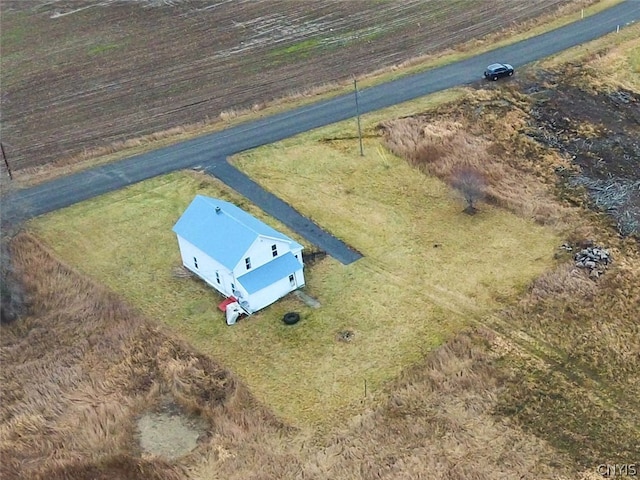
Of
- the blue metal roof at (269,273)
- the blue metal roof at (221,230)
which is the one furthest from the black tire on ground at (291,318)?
the blue metal roof at (221,230)

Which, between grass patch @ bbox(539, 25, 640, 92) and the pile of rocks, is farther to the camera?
grass patch @ bbox(539, 25, 640, 92)

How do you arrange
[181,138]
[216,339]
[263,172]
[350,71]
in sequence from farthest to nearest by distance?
[350,71]
[181,138]
[263,172]
[216,339]

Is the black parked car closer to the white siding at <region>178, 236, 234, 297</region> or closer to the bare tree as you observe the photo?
the bare tree

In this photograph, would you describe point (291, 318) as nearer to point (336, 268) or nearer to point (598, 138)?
point (336, 268)

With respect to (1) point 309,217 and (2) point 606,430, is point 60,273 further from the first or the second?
(2) point 606,430

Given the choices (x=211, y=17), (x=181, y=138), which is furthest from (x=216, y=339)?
(x=211, y=17)

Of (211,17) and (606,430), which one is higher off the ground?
(211,17)

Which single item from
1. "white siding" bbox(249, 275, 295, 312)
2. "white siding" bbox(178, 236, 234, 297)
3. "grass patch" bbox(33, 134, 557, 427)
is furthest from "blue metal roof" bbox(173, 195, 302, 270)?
"grass patch" bbox(33, 134, 557, 427)
